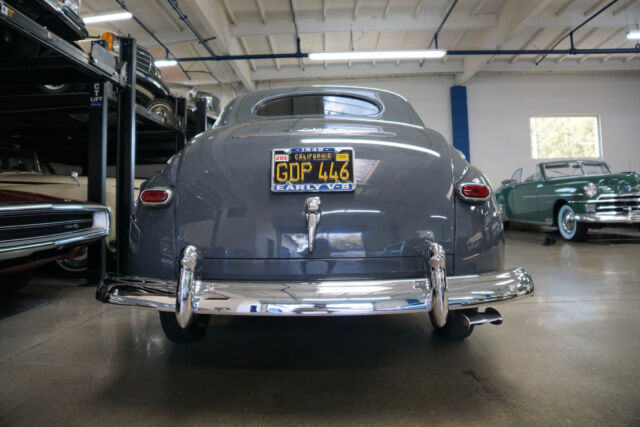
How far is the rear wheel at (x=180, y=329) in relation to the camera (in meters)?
1.64

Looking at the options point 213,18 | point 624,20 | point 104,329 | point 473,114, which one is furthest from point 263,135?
point 473,114

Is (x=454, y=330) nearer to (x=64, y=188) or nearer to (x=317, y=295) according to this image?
(x=317, y=295)

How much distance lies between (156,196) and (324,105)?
135cm

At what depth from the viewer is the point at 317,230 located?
126 centimetres

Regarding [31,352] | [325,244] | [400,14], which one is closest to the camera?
[325,244]

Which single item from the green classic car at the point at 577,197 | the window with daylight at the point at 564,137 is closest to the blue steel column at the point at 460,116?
the window with daylight at the point at 564,137

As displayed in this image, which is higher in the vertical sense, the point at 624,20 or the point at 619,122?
the point at 624,20

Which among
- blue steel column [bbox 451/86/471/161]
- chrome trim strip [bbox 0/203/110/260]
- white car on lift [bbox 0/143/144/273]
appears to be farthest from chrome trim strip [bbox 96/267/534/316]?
blue steel column [bbox 451/86/471/161]

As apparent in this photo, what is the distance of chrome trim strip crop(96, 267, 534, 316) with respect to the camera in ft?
3.60

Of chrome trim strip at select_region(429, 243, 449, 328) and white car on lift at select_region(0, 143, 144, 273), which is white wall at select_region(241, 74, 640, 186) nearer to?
white car on lift at select_region(0, 143, 144, 273)

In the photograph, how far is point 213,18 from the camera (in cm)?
845

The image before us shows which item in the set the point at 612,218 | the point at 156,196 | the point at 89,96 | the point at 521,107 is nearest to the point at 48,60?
the point at 89,96

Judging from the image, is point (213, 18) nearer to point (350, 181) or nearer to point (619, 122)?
point (350, 181)

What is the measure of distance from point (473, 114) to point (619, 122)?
5521 mm
